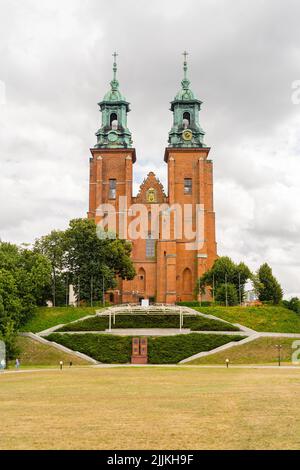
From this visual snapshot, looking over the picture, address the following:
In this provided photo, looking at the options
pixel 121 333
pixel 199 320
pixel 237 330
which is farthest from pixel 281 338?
pixel 121 333

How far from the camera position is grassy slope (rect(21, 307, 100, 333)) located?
2256 inches

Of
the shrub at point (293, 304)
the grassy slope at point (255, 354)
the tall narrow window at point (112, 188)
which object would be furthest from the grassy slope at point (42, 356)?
the tall narrow window at point (112, 188)

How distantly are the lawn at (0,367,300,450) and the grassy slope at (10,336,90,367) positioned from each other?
27.3m

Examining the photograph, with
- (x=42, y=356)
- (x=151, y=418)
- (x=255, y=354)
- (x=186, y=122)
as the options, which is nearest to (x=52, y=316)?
(x=42, y=356)

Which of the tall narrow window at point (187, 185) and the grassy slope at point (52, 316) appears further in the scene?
the tall narrow window at point (187, 185)

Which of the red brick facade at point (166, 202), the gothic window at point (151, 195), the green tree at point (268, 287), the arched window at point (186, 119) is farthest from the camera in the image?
the arched window at point (186, 119)

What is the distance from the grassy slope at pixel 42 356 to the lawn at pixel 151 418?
27337 mm

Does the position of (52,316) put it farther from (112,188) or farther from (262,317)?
(112,188)

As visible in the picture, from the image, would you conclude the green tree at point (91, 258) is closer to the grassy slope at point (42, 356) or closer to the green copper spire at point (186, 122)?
the grassy slope at point (42, 356)

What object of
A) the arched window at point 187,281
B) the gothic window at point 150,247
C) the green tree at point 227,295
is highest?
the gothic window at point 150,247

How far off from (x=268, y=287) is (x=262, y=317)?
1101cm

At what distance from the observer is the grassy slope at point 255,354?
48.3 meters
